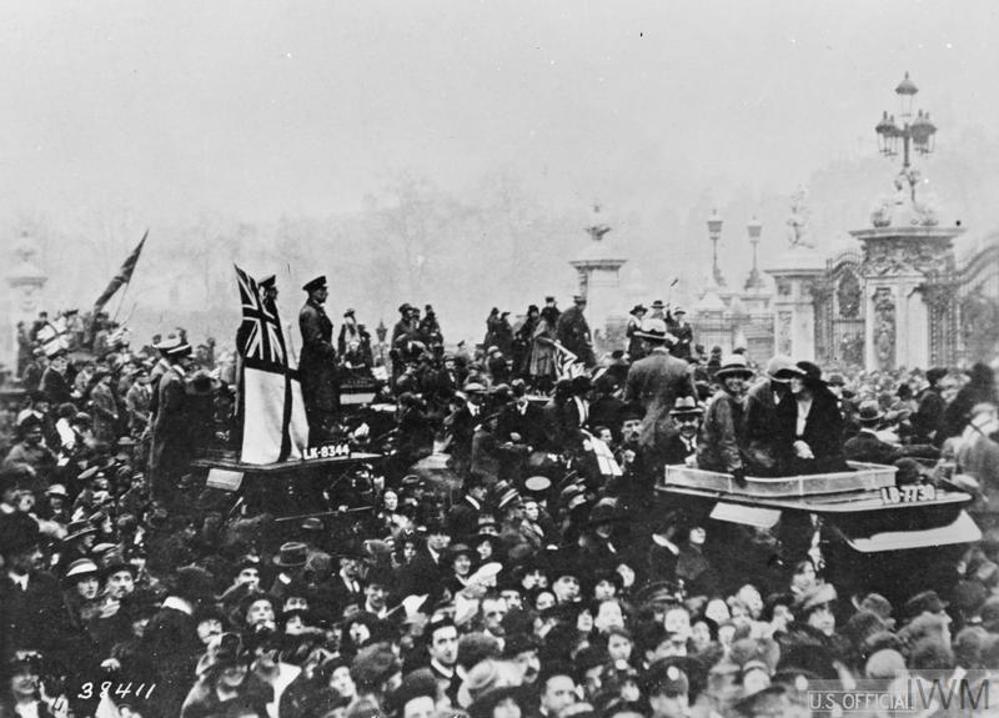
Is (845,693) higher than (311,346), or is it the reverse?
(311,346)

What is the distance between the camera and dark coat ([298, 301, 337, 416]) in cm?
677

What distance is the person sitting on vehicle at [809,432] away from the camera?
251 inches

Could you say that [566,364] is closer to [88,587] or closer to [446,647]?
[446,647]

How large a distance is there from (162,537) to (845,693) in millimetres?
3812

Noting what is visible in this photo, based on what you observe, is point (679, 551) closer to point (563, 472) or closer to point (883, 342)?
point (563, 472)

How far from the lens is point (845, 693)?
6297mm

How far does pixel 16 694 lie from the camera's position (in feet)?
22.5

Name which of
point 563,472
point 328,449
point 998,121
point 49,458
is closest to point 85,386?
point 49,458

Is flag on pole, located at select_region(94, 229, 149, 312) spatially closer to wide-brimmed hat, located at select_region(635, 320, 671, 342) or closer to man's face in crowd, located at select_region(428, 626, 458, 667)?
man's face in crowd, located at select_region(428, 626, 458, 667)

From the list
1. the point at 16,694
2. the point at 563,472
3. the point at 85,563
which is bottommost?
the point at 16,694

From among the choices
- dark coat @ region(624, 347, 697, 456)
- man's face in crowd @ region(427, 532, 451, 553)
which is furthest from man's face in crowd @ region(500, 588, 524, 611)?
dark coat @ region(624, 347, 697, 456)

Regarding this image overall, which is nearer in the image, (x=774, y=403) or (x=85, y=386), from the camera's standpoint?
(x=774, y=403)

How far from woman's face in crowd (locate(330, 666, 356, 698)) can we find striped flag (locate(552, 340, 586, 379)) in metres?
1.98

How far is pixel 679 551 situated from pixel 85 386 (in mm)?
3593
